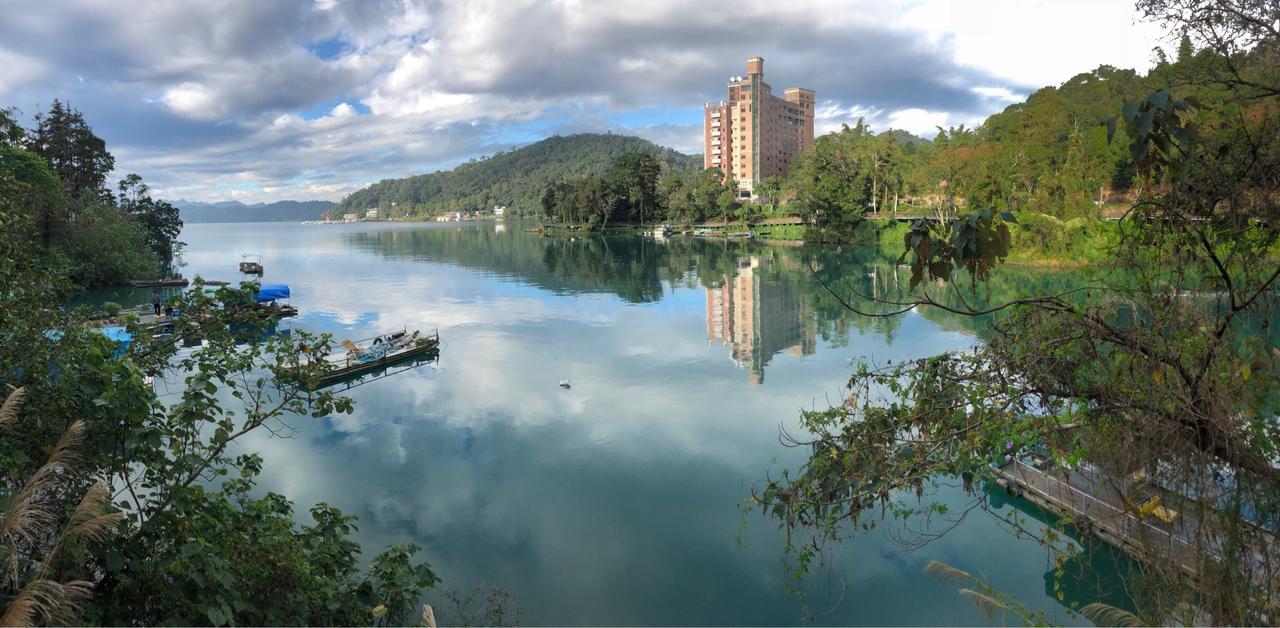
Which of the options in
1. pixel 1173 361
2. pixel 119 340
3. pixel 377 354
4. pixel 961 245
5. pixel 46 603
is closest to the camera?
pixel 961 245

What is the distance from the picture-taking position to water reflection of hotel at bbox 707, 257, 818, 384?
2547cm

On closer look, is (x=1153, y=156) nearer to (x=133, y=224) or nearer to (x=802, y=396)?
(x=802, y=396)

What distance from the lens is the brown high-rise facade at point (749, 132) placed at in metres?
121

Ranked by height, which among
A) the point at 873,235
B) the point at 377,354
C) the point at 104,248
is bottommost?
the point at 377,354

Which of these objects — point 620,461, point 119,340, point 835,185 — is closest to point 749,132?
point 835,185

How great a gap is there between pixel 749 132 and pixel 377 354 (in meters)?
107

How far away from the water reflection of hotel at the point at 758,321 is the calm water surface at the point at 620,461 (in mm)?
181

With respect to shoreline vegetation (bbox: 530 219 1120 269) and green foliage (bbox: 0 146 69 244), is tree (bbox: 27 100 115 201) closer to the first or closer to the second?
A: green foliage (bbox: 0 146 69 244)

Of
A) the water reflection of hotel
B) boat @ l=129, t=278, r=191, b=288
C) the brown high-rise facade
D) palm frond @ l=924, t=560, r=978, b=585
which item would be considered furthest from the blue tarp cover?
the brown high-rise facade

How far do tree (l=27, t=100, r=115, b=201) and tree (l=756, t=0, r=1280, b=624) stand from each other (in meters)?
57.2

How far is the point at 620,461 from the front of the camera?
1528cm

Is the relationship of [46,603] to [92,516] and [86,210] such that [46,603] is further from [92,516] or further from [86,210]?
[86,210]

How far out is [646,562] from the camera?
36.0ft

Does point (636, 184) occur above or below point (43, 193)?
above
